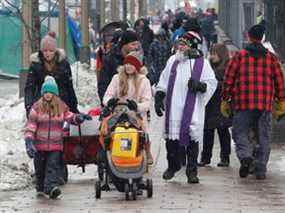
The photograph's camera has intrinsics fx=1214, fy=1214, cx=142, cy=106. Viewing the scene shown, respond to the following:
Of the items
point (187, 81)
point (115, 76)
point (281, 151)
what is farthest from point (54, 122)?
point (281, 151)

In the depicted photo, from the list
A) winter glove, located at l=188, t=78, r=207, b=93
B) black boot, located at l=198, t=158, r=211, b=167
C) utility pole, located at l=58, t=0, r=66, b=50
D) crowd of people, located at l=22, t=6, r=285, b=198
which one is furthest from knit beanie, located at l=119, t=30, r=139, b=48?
utility pole, located at l=58, t=0, r=66, b=50

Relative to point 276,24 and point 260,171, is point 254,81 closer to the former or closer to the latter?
point 260,171

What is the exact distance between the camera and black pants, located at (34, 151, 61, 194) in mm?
12531

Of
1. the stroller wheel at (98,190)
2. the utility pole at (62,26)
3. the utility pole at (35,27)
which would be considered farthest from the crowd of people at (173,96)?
the utility pole at (62,26)

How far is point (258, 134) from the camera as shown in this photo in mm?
13953

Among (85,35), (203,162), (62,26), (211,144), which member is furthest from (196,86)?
(85,35)

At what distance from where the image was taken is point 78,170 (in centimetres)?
1503

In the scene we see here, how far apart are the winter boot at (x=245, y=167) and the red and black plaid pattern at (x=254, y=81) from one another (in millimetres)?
594

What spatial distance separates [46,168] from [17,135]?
5.76 m

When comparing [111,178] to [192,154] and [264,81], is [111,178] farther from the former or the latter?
[264,81]

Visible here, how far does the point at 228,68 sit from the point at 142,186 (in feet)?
7.69

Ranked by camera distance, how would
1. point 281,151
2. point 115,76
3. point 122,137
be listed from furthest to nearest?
point 281,151 → point 115,76 → point 122,137

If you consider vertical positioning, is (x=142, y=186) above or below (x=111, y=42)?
below

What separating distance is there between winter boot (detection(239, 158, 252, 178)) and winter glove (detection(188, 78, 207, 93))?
1164mm
